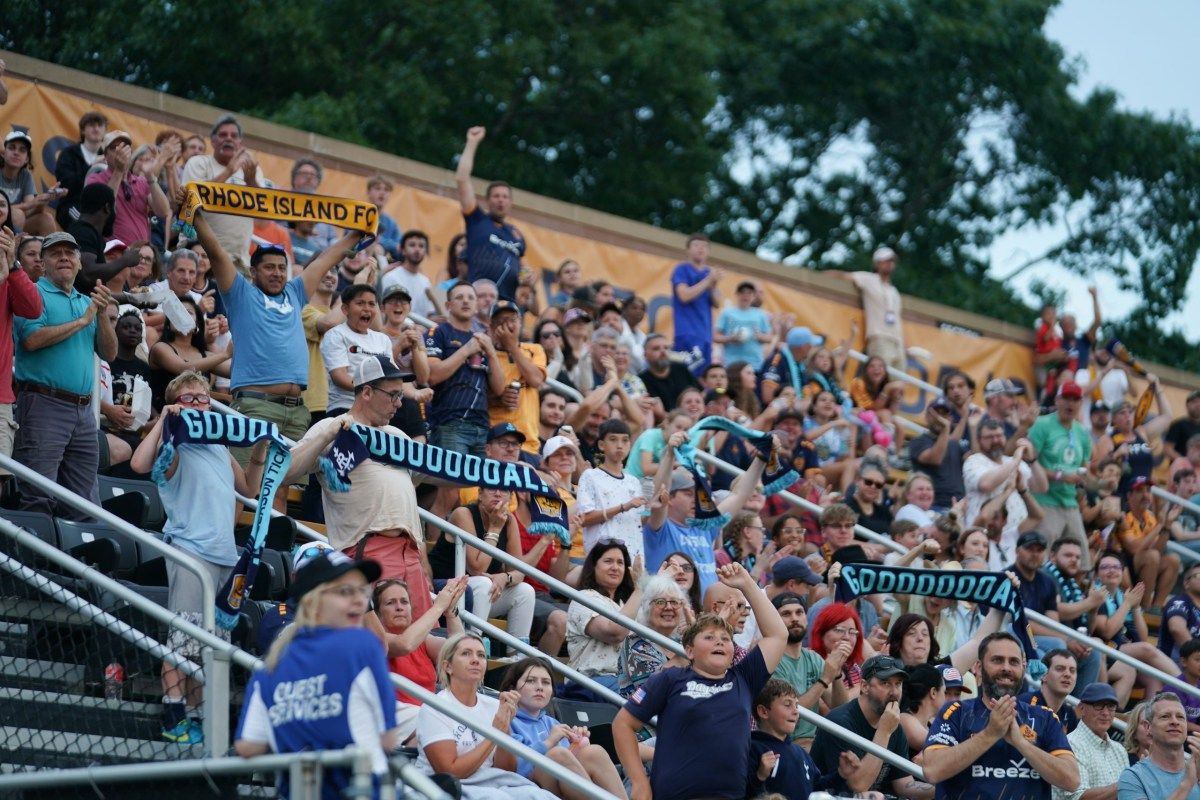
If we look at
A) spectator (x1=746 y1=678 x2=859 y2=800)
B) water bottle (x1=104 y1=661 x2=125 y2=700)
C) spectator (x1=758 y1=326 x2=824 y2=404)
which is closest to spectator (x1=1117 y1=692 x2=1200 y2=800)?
spectator (x1=746 y1=678 x2=859 y2=800)

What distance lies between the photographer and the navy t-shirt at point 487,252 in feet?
50.6

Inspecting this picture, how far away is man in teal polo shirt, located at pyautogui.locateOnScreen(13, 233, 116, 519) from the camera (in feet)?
31.1

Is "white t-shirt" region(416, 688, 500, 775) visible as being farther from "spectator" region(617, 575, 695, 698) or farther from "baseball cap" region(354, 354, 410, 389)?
"baseball cap" region(354, 354, 410, 389)

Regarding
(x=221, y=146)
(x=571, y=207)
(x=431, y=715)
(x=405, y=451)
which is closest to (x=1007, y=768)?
(x=431, y=715)

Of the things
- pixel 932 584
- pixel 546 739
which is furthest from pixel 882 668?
pixel 546 739

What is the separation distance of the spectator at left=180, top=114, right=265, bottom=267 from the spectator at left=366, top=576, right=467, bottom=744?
4629 millimetres

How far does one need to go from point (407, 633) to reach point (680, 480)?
4128 mm

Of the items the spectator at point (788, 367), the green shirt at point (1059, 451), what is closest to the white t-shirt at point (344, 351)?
the spectator at point (788, 367)

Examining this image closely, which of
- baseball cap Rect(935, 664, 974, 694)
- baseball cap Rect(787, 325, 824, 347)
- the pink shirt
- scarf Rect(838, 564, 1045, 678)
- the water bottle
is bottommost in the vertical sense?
baseball cap Rect(935, 664, 974, 694)

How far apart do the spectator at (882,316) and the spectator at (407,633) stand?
12324 millimetres

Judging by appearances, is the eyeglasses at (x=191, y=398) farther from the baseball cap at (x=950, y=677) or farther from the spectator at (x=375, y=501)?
the baseball cap at (x=950, y=677)

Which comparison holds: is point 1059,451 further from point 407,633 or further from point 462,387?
point 407,633

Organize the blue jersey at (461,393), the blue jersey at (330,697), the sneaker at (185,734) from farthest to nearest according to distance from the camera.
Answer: the blue jersey at (461,393) < the sneaker at (185,734) < the blue jersey at (330,697)

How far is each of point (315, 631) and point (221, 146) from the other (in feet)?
25.7
